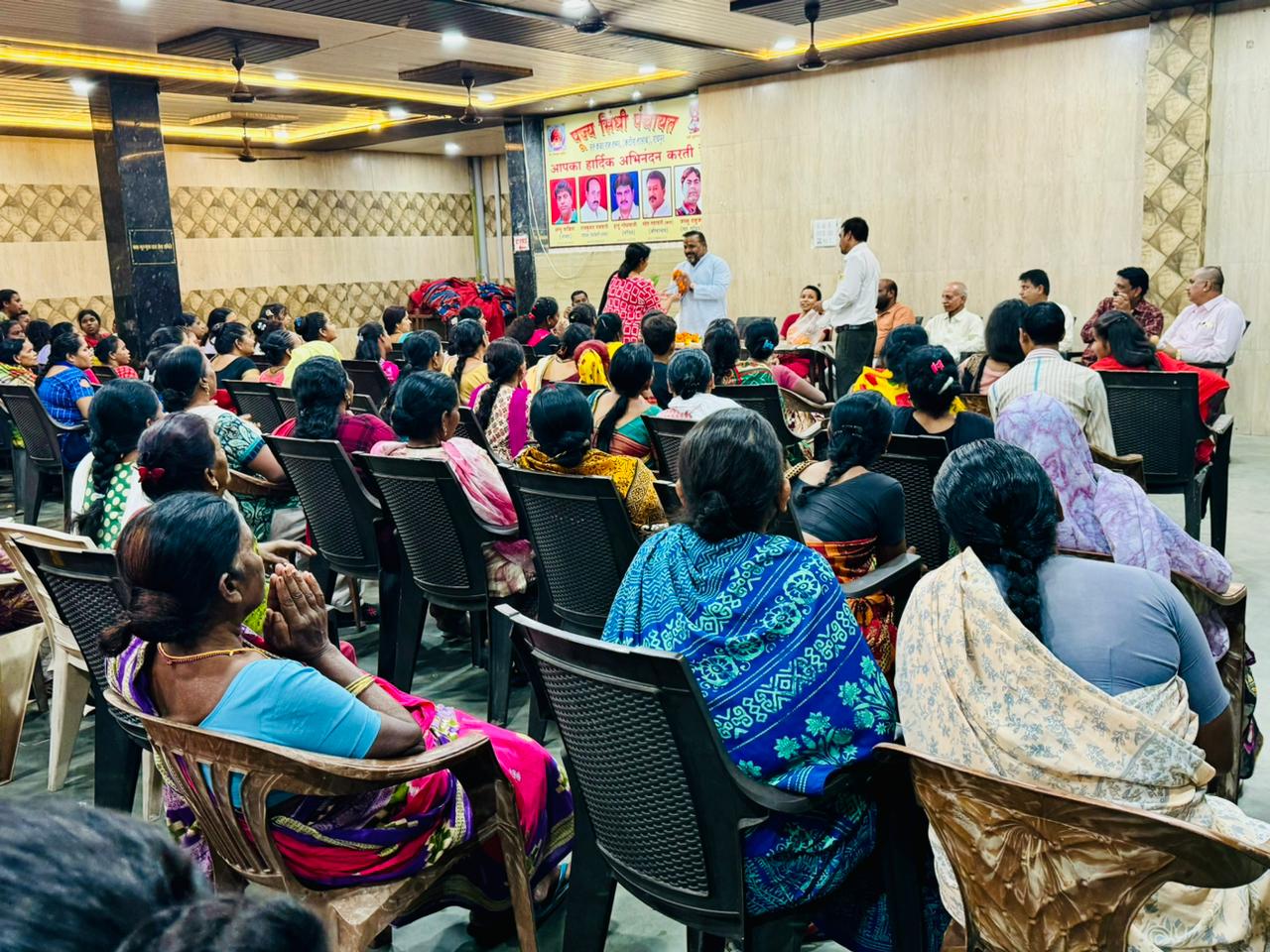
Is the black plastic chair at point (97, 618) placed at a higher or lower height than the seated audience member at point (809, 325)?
lower

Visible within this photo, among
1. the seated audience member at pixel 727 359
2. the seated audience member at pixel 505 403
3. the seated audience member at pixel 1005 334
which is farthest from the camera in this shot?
the seated audience member at pixel 727 359

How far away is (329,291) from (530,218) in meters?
4.20

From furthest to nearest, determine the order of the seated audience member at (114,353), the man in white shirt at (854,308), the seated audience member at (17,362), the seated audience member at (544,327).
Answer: the man in white shirt at (854,308)
the seated audience member at (114,353)
the seated audience member at (17,362)
the seated audience member at (544,327)

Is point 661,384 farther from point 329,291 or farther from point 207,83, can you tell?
point 329,291

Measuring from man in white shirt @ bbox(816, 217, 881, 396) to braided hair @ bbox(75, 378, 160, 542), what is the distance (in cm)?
559

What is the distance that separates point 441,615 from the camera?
443 centimetres

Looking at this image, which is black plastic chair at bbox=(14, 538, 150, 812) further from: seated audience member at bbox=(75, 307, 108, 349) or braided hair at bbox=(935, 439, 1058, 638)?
seated audience member at bbox=(75, 307, 108, 349)

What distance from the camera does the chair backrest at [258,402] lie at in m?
5.71

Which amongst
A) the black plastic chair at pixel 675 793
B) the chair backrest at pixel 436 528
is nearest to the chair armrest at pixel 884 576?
the black plastic chair at pixel 675 793

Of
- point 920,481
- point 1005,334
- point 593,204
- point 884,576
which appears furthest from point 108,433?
point 593,204

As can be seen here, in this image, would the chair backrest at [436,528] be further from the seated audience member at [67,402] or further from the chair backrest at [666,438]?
the seated audience member at [67,402]

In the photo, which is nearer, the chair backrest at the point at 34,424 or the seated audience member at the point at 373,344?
the chair backrest at the point at 34,424

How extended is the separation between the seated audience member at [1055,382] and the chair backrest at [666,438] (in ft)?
3.84

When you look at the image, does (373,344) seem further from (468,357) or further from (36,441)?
(36,441)
